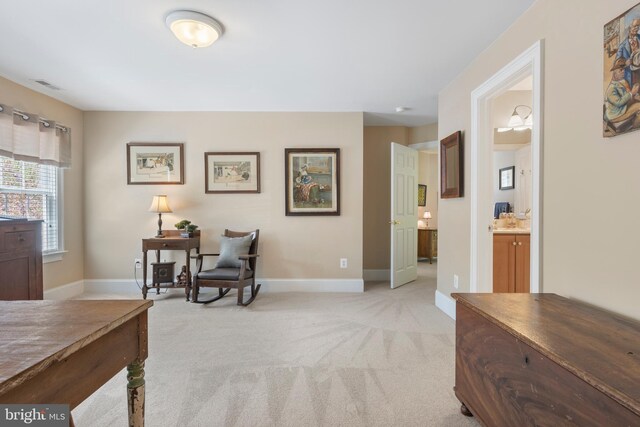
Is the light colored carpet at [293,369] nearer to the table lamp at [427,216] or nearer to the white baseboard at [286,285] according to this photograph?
the white baseboard at [286,285]

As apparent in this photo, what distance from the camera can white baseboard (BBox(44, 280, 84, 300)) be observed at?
346 centimetres

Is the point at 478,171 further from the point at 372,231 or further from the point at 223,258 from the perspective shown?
the point at 223,258

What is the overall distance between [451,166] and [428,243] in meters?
3.41

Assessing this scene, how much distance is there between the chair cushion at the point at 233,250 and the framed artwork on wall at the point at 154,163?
113cm

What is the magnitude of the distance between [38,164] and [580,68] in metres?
4.81

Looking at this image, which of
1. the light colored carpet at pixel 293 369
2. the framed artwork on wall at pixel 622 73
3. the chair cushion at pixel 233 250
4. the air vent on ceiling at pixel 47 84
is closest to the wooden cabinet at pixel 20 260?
the light colored carpet at pixel 293 369

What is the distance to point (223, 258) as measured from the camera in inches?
142

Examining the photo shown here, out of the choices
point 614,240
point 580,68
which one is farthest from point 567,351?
point 580,68

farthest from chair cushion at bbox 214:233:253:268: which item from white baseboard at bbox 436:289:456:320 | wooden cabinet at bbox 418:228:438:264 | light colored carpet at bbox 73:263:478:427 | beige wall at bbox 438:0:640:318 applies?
wooden cabinet at bbox 418:228:438:264

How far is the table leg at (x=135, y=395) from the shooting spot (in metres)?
1.11

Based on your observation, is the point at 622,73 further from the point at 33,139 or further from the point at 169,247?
the point at 33,139

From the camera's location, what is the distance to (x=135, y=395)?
1116 mm

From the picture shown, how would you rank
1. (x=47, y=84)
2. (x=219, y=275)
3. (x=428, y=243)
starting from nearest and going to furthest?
(x=47, y=84)
(x=219, y=275)
(x=428, y=243)


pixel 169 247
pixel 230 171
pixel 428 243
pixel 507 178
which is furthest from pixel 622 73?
pixel 428 243
